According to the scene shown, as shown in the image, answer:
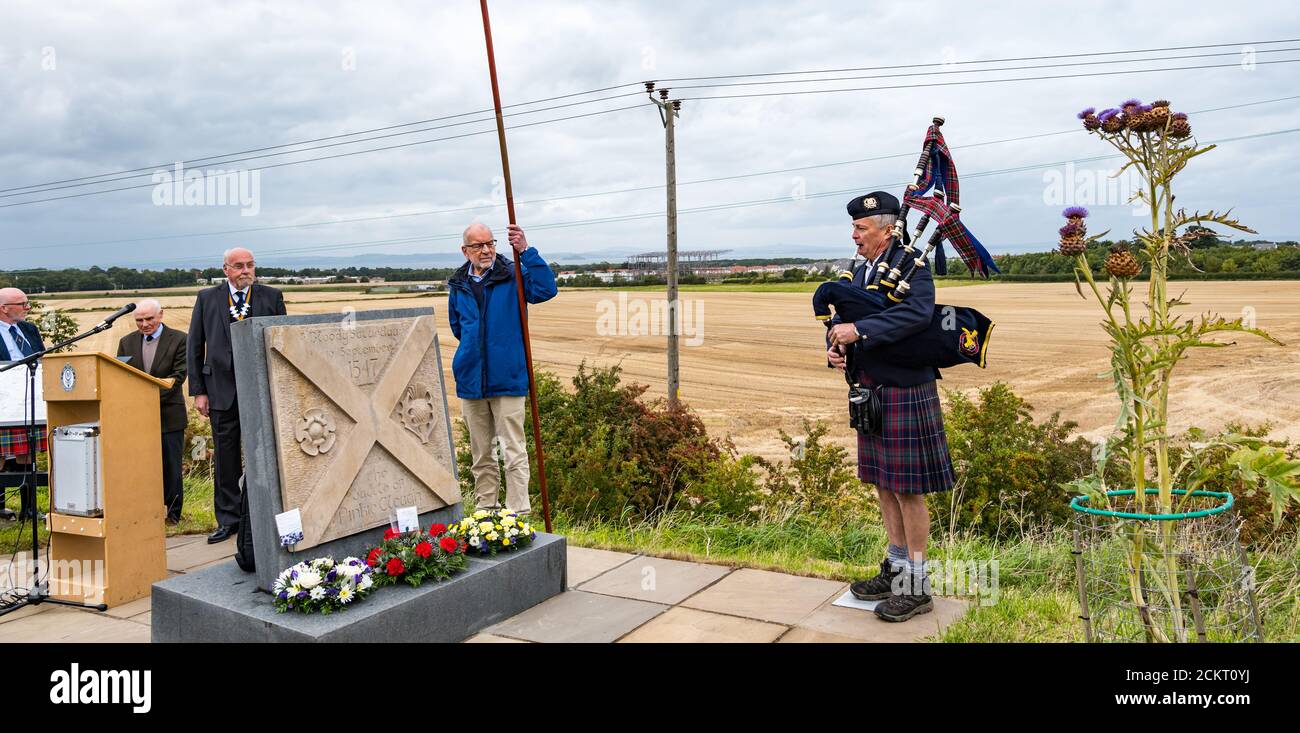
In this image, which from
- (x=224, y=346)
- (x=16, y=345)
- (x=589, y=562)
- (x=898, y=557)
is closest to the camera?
(x=898, y=557)

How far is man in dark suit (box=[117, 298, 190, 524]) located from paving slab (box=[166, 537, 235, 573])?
846 millimetres

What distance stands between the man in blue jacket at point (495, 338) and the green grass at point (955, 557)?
90 cm

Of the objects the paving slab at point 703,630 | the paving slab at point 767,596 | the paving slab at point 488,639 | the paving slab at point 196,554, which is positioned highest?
the paving slab at point 767,596

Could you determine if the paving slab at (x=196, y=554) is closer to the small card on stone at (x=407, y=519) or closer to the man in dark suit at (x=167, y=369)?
the man in dark suit at (x=167, y=369)

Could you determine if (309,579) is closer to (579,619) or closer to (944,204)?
(579,619)

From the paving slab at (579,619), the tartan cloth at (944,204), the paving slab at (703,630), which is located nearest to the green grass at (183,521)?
the paving slab at (579,619)

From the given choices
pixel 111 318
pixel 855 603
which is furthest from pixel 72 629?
pixel 855 603

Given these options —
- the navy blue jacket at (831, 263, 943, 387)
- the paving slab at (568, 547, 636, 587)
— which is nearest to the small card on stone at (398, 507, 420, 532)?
the paving slab at (568, 547, 636, 587)

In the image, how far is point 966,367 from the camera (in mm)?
30297

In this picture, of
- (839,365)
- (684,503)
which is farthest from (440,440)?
(684,503)

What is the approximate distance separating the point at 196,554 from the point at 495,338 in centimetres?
261

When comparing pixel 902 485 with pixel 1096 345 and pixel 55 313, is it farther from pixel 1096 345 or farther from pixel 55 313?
pixel 1096 345

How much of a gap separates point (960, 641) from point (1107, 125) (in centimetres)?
223

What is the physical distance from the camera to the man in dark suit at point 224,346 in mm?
6098
